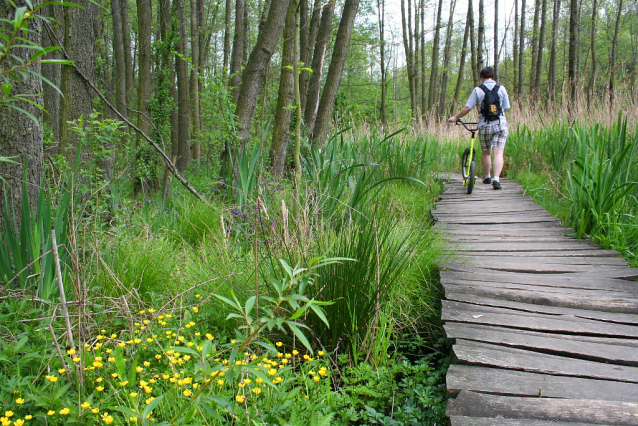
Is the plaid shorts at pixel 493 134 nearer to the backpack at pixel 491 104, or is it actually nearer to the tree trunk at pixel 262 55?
the backpack at pixel 491 104

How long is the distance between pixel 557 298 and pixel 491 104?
388cm

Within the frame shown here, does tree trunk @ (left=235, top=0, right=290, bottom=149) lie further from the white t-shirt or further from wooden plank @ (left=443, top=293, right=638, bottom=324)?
wooden plank @ (left=443, top=293, right=638, bottom=324)

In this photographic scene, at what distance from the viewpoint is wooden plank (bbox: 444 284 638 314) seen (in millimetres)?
2580

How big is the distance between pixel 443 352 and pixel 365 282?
715 mm

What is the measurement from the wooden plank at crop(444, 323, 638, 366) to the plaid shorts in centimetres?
432

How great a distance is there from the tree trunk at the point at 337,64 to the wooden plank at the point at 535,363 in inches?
184

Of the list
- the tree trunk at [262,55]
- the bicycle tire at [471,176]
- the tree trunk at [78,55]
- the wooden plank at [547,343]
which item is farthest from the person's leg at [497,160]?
the tree trunk at [78,55]

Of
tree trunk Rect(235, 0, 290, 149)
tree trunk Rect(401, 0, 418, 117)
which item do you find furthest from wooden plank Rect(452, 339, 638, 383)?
tree trunk Rect(401, 0, 418, 117)

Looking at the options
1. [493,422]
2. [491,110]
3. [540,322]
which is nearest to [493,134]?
[491,110]

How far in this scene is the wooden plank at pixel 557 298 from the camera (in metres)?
2.58

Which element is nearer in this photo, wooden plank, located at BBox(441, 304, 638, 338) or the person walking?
wooden plank, located at BBox(441, 304, 638, 338)

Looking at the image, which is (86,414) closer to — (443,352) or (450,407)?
(450,407)

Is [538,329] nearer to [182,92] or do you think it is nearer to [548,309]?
[548,309]

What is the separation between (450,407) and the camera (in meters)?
1.71
